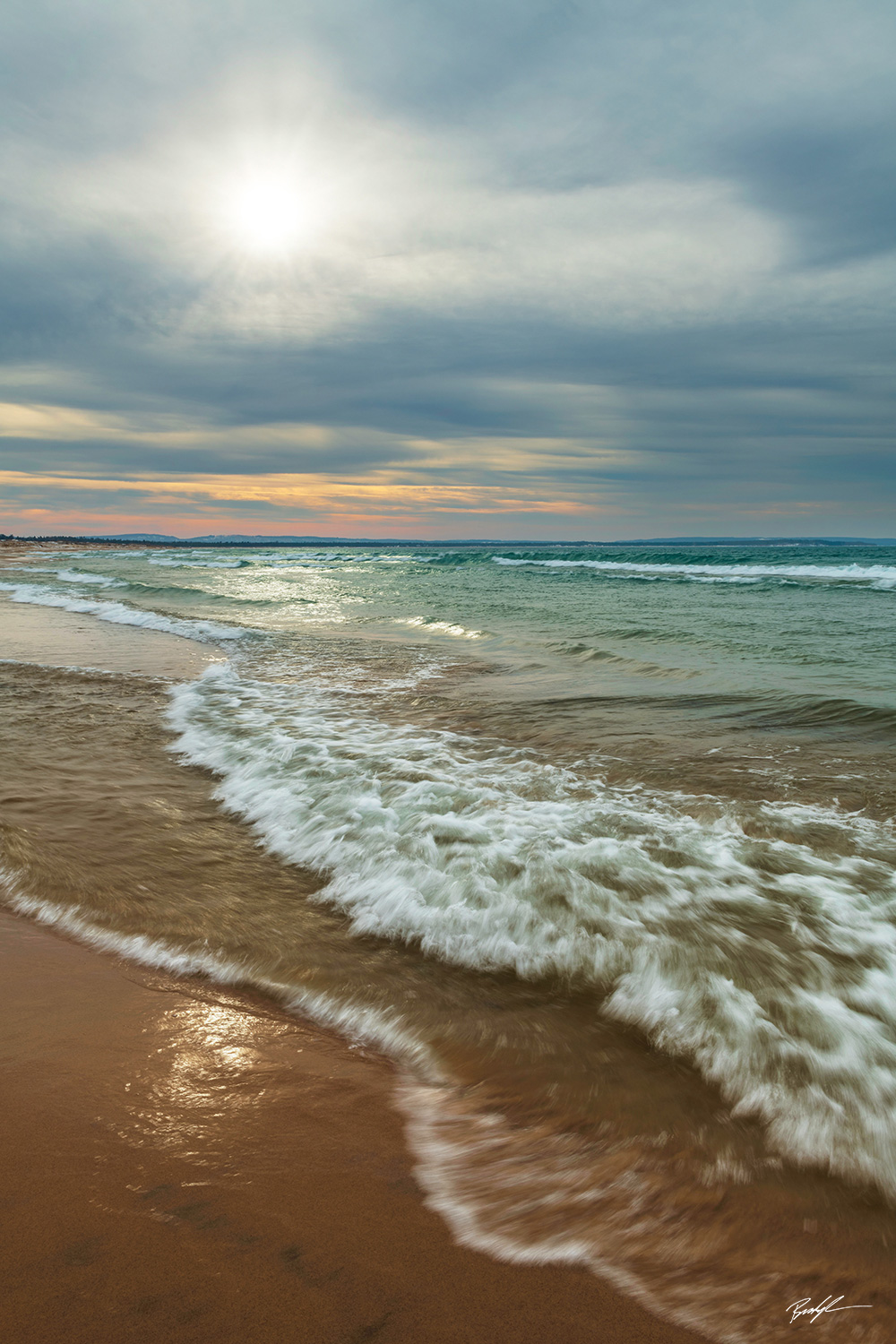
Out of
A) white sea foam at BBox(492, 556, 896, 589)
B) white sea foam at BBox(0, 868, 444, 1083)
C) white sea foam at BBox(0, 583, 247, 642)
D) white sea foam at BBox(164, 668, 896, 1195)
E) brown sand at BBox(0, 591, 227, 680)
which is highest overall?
white sea foam at BBox(492, 556, 896, 589)

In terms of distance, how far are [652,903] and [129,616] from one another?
1636cm

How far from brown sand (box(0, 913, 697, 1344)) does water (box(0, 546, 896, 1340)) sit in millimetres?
137

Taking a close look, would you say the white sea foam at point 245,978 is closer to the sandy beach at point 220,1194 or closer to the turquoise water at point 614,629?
the sandy beach at point 220,1194

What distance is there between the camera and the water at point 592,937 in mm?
1904

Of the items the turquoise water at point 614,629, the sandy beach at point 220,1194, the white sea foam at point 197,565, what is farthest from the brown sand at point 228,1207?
the white sea foam at point 197,565

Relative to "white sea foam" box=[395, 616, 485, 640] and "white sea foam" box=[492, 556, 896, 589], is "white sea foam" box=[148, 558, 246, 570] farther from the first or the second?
"white sea foam" box=[395, 616, 485, 640]

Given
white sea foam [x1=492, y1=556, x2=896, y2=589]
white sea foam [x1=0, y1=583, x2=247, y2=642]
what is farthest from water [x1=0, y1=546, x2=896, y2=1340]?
white sea foam [x1=492, y1=556, x2=896, y2=589]

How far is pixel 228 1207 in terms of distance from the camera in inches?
72.7

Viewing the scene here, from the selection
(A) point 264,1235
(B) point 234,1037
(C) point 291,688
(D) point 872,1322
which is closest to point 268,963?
(B) point 234,1037

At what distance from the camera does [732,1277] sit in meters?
1.71

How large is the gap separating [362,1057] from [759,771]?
4208 millimetres

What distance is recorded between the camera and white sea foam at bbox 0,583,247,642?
14.4 metres
